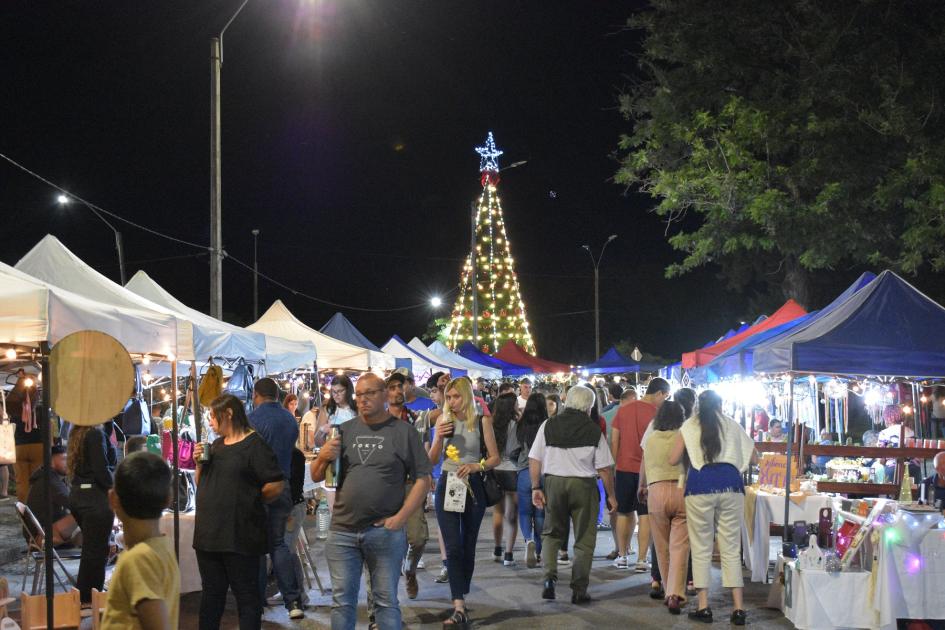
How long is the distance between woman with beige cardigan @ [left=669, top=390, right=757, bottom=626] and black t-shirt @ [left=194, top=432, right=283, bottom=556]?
144 inches

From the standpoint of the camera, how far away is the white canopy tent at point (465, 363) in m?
30.8

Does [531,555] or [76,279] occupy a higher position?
[76,279]

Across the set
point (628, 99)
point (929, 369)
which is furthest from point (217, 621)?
point (628, 99)

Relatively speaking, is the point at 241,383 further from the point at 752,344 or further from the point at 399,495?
the point at 399,495

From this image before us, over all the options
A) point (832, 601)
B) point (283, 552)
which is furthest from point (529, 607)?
point (832, 601)

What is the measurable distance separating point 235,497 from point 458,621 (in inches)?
97.3

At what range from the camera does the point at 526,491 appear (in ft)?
37.4

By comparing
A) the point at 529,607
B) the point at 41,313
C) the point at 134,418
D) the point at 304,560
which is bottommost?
the point at 529,607

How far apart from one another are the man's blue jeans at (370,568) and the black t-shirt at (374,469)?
0.08 meters

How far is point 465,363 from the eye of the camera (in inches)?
1226

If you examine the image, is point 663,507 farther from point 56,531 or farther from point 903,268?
point 903,268

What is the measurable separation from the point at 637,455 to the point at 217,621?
18.5ft

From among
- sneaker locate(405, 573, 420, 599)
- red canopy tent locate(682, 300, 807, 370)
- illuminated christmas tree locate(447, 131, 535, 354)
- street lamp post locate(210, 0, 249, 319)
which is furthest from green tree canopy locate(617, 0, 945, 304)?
illuminated christmas tree locate(447, 131, 535, 354)

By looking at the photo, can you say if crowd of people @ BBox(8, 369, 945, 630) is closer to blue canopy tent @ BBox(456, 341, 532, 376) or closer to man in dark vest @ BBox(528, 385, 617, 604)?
man in dark vest @ BBox(528, 385, 617, 604)
